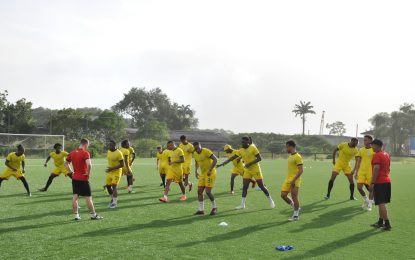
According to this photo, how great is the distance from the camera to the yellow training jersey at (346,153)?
14633 millimetres

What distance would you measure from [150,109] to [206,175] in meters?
86.4

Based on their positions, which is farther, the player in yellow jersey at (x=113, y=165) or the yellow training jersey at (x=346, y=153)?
the yellow training jersey at (x=346, y=153)

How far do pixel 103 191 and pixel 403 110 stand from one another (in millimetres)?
80496

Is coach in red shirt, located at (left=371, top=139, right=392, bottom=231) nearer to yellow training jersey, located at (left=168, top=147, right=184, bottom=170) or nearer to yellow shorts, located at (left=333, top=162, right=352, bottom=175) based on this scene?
yellow shorts, located at (left=333, top=162, right=352, bottom=175)

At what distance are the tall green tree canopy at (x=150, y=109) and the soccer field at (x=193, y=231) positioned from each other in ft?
269

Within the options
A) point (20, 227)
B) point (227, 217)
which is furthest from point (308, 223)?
point (20, 227)

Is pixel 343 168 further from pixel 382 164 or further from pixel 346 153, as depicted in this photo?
pixel 382 164

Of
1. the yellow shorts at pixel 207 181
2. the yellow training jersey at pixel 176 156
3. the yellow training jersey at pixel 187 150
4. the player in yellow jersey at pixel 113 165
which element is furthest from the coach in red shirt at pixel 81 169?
the yellow training jersey at pixel 187 150

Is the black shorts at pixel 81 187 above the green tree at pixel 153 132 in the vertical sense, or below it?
below

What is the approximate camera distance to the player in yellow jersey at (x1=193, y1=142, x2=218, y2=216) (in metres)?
11.5

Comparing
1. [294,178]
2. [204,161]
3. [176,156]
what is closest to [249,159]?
[204,161]

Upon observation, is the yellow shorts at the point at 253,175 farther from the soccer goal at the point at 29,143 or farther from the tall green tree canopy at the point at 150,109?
the tall green tree canopy at the point at 150,109

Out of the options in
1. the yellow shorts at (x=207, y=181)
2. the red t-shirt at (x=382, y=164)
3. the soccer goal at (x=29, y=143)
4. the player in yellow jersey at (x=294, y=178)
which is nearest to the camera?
the red t-shirt at (x=382, y=164)

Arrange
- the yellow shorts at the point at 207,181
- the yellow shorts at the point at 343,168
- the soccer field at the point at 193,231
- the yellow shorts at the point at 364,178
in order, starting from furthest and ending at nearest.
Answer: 1. the yellow shorts at the point at 343,168
2. the yellow shorts at the point at 364,178
3. the yellow shorts at the point at 207,181
4. the soccer field at the point at 193,231
